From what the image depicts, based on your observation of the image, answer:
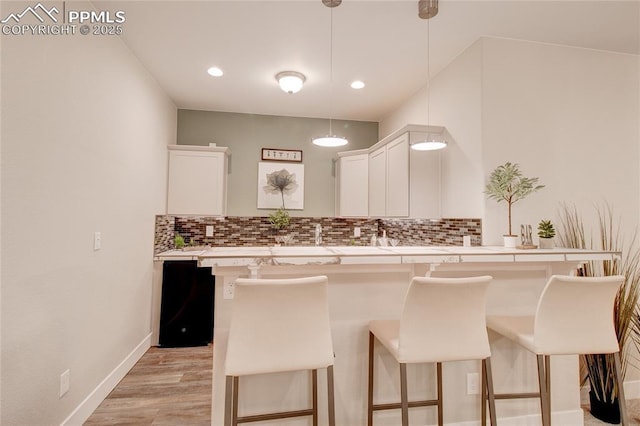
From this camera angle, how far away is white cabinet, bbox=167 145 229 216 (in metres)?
3.89

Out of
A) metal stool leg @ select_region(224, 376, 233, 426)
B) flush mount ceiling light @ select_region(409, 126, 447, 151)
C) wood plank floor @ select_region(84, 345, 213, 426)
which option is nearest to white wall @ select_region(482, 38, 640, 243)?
flush mount ceiling light @ select_region(409, 126, 447, 151)

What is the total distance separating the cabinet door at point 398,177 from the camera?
312 cm

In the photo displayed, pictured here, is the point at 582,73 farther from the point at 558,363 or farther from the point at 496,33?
the point at 558,363

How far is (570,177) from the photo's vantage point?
260 centimetres

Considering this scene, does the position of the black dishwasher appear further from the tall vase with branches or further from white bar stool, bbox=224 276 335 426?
white bar stool, bbox=224 276 335 426

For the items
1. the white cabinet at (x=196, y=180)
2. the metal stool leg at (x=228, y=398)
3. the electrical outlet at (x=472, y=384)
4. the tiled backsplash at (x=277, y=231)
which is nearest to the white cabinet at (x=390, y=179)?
the tiled backsplash at (x=277, y=231)

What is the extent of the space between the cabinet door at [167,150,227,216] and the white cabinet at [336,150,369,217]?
159 cm

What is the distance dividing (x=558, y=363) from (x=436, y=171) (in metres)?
1.77

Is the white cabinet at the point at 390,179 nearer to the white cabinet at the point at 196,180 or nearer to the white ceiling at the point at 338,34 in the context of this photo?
the white ceiling at the point at 338,34

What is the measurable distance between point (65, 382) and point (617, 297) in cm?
372

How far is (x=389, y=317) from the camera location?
2.01m

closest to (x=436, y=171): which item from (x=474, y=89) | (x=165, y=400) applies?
(x=474, y=89)

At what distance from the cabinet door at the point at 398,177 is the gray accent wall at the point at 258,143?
1285mm

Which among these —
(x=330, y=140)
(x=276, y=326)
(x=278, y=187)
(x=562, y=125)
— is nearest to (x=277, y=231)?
(x=278, y=187)
